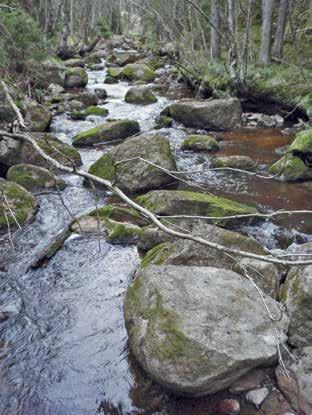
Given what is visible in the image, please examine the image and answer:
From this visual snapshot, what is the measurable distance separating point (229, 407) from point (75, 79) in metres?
17.8

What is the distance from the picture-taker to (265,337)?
3.73 meters

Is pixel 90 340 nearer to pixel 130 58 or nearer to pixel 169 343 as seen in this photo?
pixel 169 343

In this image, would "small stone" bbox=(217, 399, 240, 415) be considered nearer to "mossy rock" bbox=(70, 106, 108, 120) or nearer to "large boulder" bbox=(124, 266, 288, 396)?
"large boulder" bbox=(124, 266, 288, 396)

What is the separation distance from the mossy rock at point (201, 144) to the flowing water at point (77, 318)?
7.95ft

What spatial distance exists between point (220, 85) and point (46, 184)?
9.52 metres

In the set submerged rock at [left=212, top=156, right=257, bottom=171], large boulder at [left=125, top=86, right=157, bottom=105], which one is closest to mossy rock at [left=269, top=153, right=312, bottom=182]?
submerged rock at [left=212, top=156, right=257, bottom=171]

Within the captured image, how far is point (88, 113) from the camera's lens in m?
14.2

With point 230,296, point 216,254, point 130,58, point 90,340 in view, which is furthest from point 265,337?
point 130,58

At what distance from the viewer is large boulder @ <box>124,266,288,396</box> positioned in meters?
3.45

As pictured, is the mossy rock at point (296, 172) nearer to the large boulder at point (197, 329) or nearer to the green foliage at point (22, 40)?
the large boulder at point (197, 329)

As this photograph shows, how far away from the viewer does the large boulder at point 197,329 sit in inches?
136

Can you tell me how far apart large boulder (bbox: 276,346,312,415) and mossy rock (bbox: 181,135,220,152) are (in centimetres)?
740

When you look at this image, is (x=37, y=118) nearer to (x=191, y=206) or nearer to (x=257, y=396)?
(x=191, y=206)

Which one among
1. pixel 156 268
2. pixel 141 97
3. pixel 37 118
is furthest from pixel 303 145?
pixel 141 97
